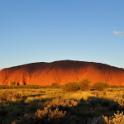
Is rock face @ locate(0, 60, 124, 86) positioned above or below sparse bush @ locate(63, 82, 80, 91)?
above

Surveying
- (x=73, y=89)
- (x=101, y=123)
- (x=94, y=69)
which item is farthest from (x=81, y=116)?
(x=94, y=69)

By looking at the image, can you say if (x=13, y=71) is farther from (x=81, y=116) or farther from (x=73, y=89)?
(x=81, y=116)

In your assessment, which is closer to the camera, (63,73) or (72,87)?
(72,87)

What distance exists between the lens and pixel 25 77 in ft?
402

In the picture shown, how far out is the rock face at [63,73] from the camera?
117 meters

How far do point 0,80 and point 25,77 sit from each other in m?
11.7

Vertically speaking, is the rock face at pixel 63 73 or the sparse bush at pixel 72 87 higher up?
the rock face at pixel 63 73

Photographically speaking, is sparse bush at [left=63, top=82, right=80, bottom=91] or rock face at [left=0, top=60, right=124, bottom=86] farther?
rock face at [left=0, top=60, right=124, bottom=86]

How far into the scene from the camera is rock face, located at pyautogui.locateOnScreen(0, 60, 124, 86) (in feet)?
384

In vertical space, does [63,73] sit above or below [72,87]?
above

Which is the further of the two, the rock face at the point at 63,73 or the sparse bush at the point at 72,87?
the rock face at the point at 63,73

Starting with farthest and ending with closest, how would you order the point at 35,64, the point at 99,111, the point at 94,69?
the point at 35,64 → the point at 94,69 → the point at 99,111

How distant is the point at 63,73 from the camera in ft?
393

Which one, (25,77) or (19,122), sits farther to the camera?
(25,77)
